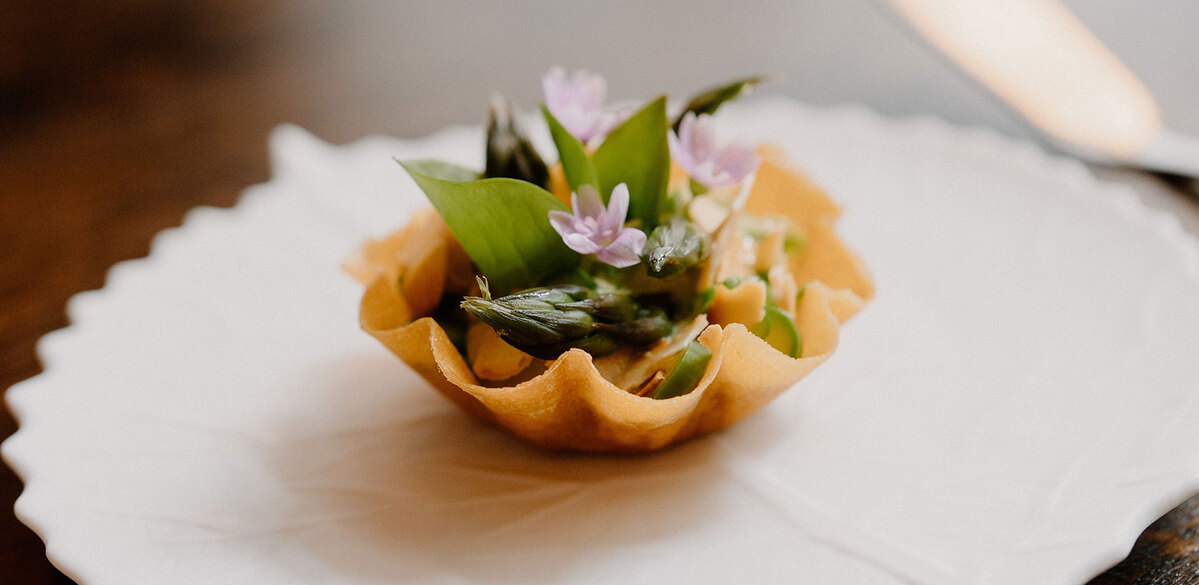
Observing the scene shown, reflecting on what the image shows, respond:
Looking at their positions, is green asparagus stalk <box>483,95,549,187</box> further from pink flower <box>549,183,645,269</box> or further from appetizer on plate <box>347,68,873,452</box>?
pink flower <box>549,183,645,269</box>

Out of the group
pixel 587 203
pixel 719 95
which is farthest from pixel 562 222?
pixel 719 95

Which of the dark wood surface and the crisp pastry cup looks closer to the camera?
the crisp pastry cup

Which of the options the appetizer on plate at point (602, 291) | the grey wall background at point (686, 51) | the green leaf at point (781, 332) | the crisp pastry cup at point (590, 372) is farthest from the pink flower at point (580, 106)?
the grey wall background at point (686, 51)

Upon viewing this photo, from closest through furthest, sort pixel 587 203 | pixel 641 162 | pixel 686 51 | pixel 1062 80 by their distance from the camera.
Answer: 1. pixel 587 203
2. pixel 641 162
3. pixel 1062 80
4. pixel 686 51

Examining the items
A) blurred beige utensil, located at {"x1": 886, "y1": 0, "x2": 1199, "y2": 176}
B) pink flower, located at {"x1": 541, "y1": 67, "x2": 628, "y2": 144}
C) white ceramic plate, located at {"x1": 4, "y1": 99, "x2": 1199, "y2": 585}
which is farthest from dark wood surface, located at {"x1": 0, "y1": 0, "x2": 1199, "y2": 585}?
blurred beige utensil, located at {"x1": 886, "y1": 0, "x2": 1199, "y2": 176}

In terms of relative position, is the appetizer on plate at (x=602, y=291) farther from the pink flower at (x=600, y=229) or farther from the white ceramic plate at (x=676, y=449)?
the white ceramic plate at (x=676, y=449)

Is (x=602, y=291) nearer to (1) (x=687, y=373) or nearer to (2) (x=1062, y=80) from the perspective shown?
(1) (x=687, y=373)
